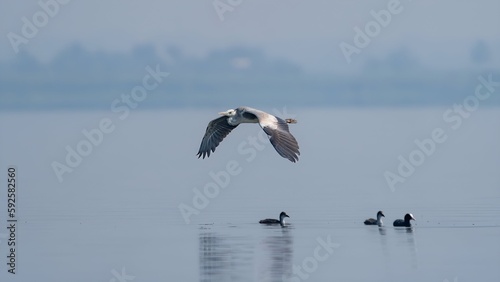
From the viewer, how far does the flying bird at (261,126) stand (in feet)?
86.2

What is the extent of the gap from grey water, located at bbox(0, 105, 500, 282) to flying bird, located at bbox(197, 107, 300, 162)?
163 cm

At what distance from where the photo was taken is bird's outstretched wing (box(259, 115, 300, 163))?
25.8m

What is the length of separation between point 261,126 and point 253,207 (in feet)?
17.1

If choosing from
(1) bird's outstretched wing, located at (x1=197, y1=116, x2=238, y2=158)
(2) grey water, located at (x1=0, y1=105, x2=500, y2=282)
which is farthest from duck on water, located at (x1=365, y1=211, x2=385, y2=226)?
(1) bird's outstretched wing, located at (x1=197, y1=116, x2=238, y2=158)

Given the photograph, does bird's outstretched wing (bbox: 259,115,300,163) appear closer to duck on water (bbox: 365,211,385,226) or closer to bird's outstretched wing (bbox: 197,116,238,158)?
bird's outstretched wing (bbox: 197,116,238,158)

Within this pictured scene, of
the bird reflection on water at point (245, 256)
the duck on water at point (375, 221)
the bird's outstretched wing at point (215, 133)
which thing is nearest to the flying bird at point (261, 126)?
the bird's outstretched wing at point (215, 133)

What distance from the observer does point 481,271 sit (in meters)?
23.5

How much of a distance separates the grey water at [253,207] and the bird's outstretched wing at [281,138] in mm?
1648

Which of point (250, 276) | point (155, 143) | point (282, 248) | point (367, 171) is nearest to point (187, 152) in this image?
point (155, 143)

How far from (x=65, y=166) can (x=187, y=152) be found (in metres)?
6.28

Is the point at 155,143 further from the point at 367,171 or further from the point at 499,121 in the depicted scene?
the point at 499,121

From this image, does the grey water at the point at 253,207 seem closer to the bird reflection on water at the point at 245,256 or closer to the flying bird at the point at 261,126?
the bird reflection on water at the point at 245,256

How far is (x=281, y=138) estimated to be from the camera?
26.7 m

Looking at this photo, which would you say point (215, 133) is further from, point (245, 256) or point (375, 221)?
point (245, 256)
